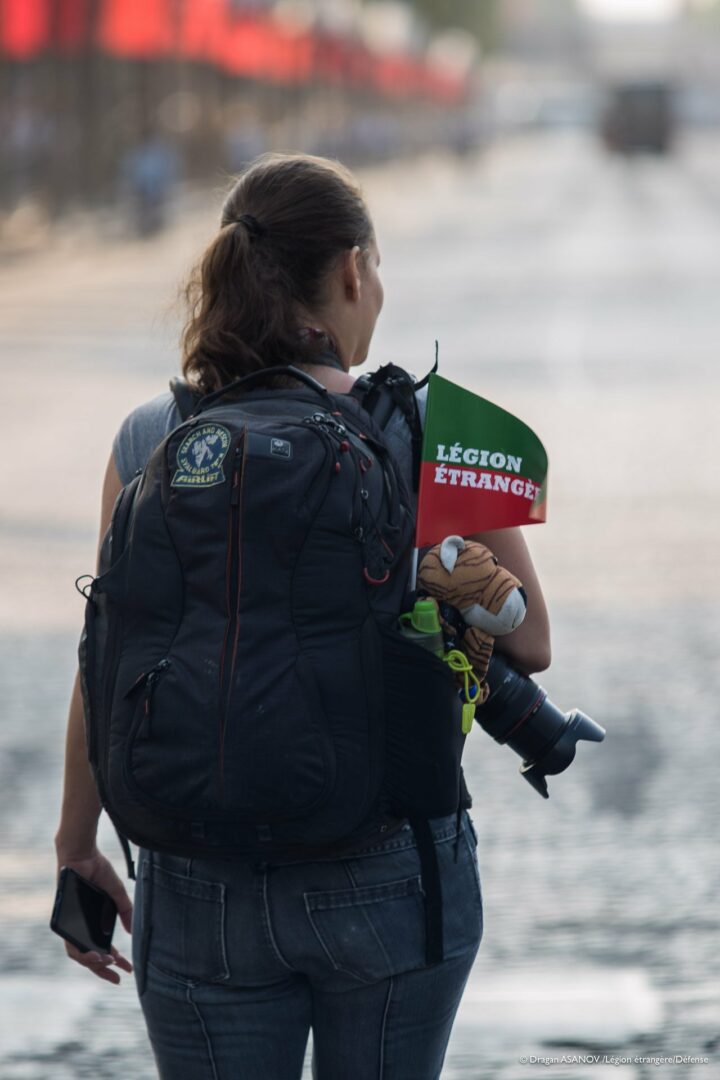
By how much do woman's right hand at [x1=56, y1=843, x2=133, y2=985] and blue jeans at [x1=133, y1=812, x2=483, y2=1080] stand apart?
255mm

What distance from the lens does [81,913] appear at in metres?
2.46

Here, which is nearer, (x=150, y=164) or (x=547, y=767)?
(x=547, y=767)

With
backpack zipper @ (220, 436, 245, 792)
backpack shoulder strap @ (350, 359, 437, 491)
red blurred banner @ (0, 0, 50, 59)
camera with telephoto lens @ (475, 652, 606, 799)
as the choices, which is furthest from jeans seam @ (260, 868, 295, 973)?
red blurred banner @ (0, 0, 50, 59)

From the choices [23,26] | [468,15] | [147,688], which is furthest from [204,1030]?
[468,15]

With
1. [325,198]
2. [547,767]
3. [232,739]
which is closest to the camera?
[232,739]

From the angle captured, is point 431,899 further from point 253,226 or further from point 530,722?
point 253,226

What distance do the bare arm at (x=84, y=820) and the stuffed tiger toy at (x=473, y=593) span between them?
465 mm

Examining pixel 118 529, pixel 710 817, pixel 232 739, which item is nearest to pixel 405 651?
pixel 232 739

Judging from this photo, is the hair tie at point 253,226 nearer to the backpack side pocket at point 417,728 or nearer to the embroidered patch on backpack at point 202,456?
the embroidered patch on backpack at point 202,456

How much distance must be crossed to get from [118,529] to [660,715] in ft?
13.9

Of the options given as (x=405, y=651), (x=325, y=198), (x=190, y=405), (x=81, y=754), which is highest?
(x=325, y=198)

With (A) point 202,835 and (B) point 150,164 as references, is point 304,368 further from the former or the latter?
(B) point 150,164

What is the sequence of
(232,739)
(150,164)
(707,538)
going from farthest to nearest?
1. (150,164)
2. (707,538)
3. (232,739)

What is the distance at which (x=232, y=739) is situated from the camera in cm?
197
